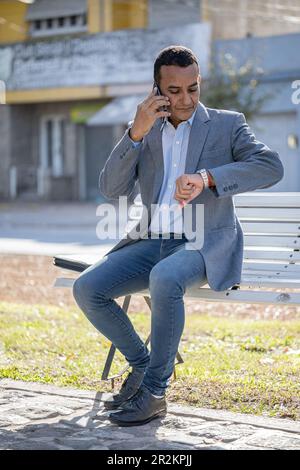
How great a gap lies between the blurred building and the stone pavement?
73.7 feet

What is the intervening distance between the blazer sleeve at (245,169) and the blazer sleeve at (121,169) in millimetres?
412

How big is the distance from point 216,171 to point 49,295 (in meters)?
4.74

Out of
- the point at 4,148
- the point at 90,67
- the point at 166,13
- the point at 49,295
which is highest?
the point at 166,13

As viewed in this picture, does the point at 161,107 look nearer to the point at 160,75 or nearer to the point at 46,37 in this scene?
the point at 160,75

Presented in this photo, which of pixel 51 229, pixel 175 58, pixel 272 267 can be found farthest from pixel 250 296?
pixel 51 229

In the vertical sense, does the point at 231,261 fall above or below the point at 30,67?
below

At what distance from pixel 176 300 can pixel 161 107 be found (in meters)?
0.96

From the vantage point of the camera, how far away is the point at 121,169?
461cm

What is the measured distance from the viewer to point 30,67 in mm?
30953

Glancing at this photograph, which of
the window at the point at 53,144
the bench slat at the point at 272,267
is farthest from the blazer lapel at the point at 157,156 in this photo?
the window at the point at 53,144

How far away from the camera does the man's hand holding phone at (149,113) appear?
174 inches

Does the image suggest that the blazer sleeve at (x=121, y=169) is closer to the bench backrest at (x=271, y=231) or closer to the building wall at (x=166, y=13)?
the bench backrest at (x=271, y=231)

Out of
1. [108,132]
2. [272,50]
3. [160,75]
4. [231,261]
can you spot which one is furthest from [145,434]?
[108,132]

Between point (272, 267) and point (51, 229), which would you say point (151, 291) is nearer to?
point (272, 267)
